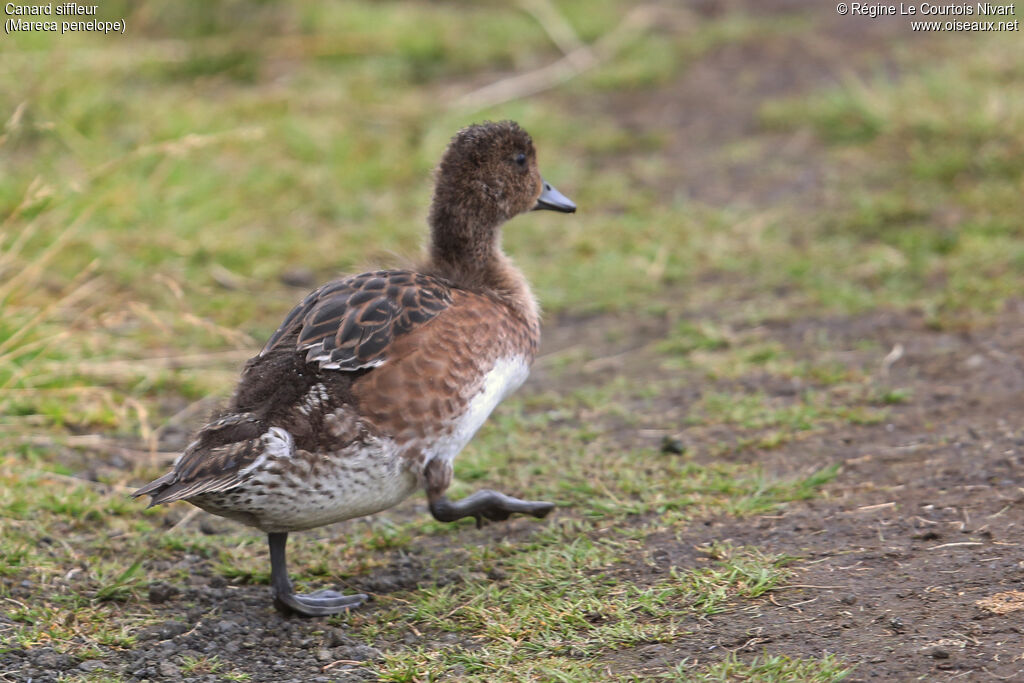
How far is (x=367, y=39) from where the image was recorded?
369 inches

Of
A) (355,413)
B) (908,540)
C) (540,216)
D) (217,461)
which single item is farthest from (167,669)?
(540,216)

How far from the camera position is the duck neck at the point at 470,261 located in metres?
4.27

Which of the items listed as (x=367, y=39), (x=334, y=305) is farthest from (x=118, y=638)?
(x=367, y=39)

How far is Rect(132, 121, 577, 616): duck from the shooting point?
3.43 metres

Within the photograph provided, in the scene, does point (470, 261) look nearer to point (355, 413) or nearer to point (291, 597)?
point (355, 413)

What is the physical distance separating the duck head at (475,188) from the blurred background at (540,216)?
0.22 meters

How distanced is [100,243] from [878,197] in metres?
4.03

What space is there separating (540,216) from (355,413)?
12.8ft

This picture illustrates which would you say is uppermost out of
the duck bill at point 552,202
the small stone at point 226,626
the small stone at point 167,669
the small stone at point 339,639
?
the duck bill at point 552,202

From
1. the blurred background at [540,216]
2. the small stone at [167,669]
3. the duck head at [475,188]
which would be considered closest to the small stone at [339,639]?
the blurred background at [540,216]

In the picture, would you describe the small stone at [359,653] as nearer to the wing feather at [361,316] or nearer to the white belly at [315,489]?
the white belly at [315,489]

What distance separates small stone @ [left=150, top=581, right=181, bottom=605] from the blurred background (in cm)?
6

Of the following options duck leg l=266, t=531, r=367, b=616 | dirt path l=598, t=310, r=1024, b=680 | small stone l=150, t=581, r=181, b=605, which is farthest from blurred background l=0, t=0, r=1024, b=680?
duck leg l=266, t=531, r=367, b=616

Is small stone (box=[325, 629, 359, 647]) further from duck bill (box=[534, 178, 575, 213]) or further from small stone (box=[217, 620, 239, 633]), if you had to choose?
duck bill (box=[534, 178, 575, 213])
